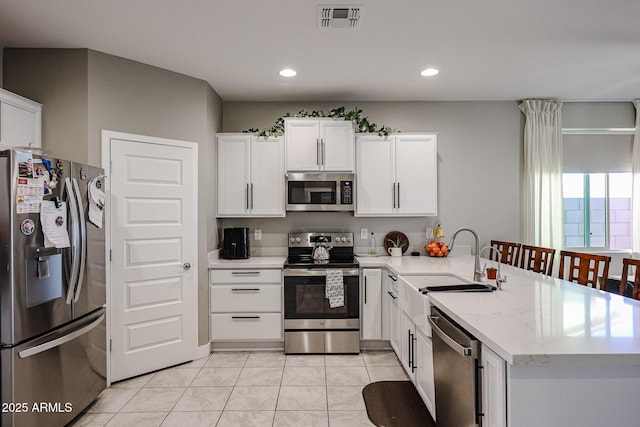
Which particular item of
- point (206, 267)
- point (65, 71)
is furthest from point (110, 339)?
point (65, 71)

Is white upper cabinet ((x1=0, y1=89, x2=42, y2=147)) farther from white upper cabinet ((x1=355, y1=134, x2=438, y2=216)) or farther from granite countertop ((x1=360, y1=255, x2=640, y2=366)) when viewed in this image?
granite countertop ((x1=360, y1=255, x2=640, y2=366))

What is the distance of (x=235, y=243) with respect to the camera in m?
3.82

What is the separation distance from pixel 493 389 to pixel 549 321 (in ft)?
1.48

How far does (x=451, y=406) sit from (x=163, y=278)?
8.15 ft

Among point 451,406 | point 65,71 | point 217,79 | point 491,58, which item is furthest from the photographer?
point 217,79

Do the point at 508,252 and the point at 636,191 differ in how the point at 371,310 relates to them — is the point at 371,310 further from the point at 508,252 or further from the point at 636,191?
the point at 636,191

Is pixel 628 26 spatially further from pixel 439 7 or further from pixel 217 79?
pixel 217 79

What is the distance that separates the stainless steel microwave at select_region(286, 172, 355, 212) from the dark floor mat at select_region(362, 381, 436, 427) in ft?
5.73

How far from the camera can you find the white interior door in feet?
9.71

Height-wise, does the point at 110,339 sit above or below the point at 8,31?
below

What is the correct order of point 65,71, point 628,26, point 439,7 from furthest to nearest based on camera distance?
1. point 65,71
2. point 628,26
3. point 439,7

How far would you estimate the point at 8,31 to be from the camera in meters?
2.57

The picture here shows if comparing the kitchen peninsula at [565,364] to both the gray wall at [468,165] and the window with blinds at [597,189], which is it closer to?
the gray wall at [468,165]

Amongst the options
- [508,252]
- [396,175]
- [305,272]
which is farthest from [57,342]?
[508,252]
